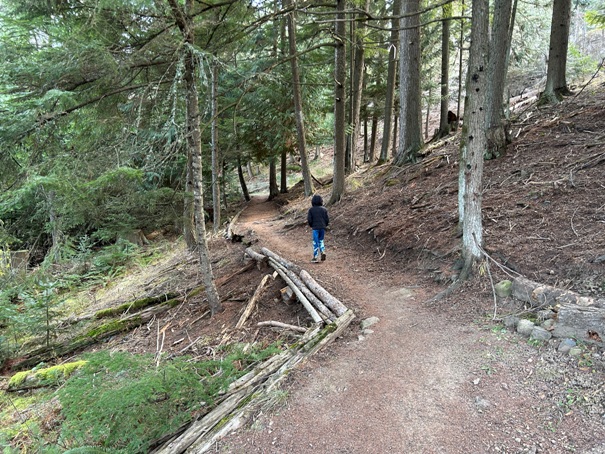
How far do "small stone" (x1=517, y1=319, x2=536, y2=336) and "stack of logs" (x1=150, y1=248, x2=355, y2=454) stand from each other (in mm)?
2218

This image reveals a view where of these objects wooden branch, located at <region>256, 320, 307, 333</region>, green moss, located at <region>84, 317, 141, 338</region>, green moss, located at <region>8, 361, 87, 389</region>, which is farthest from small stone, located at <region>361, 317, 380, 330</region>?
green moss, located at <region>84, 317, 141, 338</region>

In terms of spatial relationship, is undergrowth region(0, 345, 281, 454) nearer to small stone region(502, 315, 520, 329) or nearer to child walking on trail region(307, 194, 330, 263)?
small stone region(502, 315, 520, 329)

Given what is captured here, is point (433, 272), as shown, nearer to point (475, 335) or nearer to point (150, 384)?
point (475, 335)

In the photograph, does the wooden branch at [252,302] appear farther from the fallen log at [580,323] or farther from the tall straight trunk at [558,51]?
the tall straight trunk at [558,51]

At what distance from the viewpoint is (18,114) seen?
5227mm

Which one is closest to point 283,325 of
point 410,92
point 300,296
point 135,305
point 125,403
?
point 300,296

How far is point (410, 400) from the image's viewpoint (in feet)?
11.4

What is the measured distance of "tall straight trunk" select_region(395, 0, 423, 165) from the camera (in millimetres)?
11594

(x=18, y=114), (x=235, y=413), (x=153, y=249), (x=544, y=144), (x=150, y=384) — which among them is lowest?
(x=153, y=249)

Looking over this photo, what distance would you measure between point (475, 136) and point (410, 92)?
756cm

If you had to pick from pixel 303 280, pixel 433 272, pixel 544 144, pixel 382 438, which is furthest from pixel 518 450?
pixel 544 144

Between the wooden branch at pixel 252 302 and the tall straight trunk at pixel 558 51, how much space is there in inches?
423

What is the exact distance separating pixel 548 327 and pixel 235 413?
3.67 m

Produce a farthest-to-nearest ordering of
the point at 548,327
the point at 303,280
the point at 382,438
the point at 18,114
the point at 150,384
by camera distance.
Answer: the point at 303,280, the point at 18,114, the point at 548,327, the point at 150,384, the point at 382,438
